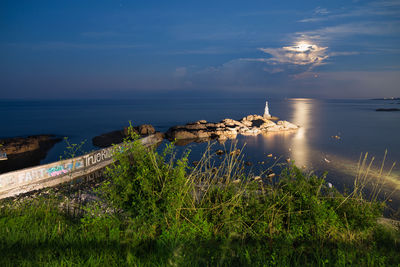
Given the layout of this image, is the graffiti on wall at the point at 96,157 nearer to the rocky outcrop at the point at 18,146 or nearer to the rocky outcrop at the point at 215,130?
the rocky outcrop at the point at 18,146

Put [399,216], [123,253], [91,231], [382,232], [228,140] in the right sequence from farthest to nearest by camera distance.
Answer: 1. [228,140]
2. [399,216]
3. [382,232]
4. [91,231]
5. [123,253]

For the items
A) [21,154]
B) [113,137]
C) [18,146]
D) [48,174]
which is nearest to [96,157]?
[48,174]

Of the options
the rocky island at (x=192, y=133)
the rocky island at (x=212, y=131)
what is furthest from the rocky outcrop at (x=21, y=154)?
the rocky island at (x=212, y=131)

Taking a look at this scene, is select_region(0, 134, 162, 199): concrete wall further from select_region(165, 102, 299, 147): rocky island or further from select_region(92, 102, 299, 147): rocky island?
select_region(165, 102, 299, 147): rocky island

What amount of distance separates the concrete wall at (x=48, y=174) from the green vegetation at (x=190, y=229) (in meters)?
4.44

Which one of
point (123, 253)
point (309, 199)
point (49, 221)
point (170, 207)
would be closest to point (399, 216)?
point (309, 199)

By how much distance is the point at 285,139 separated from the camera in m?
35.8

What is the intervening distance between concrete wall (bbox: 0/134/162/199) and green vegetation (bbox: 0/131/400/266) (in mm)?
4436

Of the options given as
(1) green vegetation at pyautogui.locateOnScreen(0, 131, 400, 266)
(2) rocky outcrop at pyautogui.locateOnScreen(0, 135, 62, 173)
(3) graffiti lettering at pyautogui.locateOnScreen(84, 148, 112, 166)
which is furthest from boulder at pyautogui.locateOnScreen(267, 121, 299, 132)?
(1) green vegetation at pyautogui.locateOnScreen(0, 131, 400, 266)

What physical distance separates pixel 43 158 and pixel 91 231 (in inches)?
1032

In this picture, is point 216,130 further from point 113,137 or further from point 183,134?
point 113,137

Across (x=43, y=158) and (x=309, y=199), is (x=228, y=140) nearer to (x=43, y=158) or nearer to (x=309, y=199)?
(x=43, y=158)

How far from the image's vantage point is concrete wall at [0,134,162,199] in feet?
39.1

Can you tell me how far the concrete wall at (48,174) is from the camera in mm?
11922
